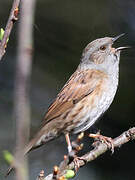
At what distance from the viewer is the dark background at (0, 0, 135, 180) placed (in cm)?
635

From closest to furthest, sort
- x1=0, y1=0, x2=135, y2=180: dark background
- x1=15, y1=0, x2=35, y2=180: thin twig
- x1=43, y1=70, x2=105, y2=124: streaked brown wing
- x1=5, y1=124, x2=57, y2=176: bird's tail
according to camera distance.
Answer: x1=15, y1=0, x2=35, y2=180: thin twig → x1=5, y1=124, x2=57, y2=176: bird's tail → x1=43, y1=70, x2=105, y2=124: streaked brown wing → x1=0, y1=0, x2=135, y2=180: dark background

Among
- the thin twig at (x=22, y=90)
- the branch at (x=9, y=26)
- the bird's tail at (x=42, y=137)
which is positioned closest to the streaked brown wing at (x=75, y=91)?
the bird's tail at (x=42, y=137)

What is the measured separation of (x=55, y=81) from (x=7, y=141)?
1338mm

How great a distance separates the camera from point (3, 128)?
7.30 metres

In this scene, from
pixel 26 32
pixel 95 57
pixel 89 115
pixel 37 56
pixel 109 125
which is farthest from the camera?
pixel 37 56

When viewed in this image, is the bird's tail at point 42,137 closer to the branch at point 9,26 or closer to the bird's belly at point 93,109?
the bird's belly at point 93,109

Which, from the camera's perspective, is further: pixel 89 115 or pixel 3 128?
pixel 3 128

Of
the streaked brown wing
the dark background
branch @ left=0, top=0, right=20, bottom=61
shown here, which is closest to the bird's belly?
the streaked brown wing

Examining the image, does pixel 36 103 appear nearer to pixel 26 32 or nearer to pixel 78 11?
pixel 78 11

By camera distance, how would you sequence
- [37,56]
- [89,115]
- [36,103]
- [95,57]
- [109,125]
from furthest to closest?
[36,103] → [37,56] → [109,125] → [95,57] → [89,115]

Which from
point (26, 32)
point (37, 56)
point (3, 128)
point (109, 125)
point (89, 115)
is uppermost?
point (37, 56)

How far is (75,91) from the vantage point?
4527 millimetres

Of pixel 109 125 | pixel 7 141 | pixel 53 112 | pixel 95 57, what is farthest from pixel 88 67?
pixel 7 141

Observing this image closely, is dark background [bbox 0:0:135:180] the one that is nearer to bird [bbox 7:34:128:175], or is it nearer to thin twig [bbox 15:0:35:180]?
bird [bbox 7:34:128:175]
